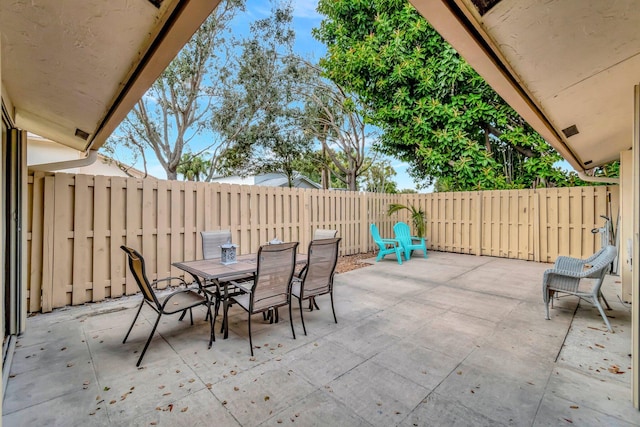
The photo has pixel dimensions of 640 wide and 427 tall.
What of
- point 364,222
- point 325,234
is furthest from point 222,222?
point 364,222

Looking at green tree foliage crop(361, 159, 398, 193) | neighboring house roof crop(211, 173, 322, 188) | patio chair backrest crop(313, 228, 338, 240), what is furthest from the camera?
green tree foliage crop(361, 159, 398, 193)

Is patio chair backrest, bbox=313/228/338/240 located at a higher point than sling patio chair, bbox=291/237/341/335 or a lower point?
higher

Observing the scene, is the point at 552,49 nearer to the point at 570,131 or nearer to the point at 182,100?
the point at 570,131

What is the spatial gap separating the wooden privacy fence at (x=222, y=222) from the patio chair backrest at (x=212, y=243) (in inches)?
41.2

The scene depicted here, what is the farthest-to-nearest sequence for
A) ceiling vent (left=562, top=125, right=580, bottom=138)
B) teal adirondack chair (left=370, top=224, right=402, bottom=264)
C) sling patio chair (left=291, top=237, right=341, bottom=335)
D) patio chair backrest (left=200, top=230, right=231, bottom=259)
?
teal adirondack chair (left=370, top=224, right=402, bottom=264) < patio chair backrest (left=200, top=230, right=231, bottom=259) < ceiling vent (left=562, top=125, right=580, bottom=138) < sling patio chair (left=291, top=237, right=341, bottom=335)

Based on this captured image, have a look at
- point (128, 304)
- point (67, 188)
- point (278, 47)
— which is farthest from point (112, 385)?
point (278, 47)

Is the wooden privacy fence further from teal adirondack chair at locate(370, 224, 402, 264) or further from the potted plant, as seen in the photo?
teal adirondack chair at locate(370, 224, 402, 264)

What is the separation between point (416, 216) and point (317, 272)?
638cm

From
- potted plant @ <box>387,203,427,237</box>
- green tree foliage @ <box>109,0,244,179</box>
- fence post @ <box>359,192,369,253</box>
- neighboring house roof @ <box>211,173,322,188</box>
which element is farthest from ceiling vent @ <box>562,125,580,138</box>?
neighboring house roof @ <box>211,173,322,188</box>

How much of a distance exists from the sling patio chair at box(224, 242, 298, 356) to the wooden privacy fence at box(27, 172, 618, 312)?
Answer: 2.52 meters

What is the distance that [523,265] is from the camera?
265 inches

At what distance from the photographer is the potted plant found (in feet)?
29.1

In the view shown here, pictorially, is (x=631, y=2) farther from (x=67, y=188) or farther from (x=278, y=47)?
(x=278, y=47)

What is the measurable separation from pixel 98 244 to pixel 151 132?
4.93 meters
